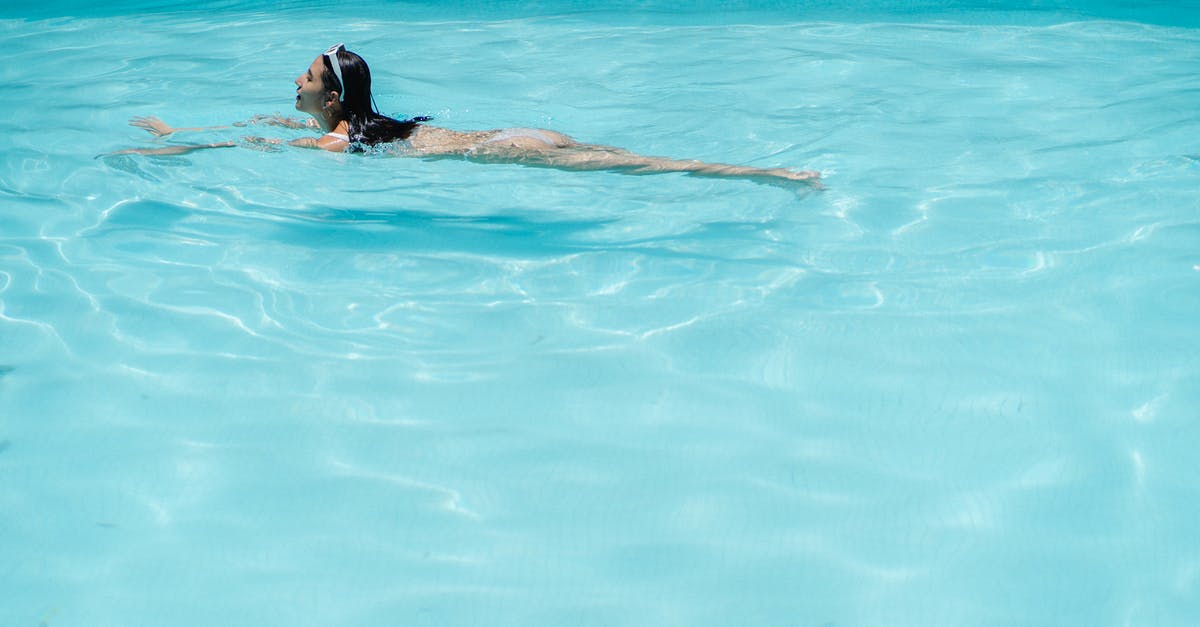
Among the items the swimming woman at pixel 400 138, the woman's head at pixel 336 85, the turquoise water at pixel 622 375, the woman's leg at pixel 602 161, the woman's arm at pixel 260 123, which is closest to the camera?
the turquoise water at pixel 622 375

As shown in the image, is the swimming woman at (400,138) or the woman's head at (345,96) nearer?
the swimming woman at (400,138)

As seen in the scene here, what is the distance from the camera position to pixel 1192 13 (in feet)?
25.4

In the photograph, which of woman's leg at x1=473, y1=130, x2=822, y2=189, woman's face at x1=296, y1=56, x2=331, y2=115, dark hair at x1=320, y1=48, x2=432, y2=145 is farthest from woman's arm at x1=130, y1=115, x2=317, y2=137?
woman's leg at x1=473, y1=130, x2=822, y2=189

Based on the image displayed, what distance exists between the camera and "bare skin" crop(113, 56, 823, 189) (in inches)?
159

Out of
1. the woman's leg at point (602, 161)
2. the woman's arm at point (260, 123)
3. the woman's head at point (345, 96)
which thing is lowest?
the woman's leg at point (602, 161)

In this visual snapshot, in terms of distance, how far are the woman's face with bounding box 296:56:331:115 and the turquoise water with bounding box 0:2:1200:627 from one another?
28 centimetres

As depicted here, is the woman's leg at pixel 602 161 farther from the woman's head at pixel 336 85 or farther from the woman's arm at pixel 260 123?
the woman's arm at pixel 260 123

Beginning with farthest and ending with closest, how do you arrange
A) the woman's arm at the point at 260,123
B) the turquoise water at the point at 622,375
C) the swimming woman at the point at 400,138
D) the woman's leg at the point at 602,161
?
the woman's arm at the point at 260,123 → the swimming woman at the point at 400,138 → the woman's leg at the point at 602,161 → the turquoise water at the point at 622,375

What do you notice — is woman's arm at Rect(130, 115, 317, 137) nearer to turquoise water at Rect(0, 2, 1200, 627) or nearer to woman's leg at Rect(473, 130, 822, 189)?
turquoise water at Rect(0, 2, 1200, 627)

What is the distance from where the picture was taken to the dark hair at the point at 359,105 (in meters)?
4.35

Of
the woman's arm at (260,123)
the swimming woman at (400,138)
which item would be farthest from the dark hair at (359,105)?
the woman's arm at (260,123)

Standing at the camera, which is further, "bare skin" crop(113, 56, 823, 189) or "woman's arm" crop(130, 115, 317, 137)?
"woman's arm" crop(130, 115, 317, 137)

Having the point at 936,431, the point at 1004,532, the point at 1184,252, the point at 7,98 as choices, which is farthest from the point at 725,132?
the point at 7,98

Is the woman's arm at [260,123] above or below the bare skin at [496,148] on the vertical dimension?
above
